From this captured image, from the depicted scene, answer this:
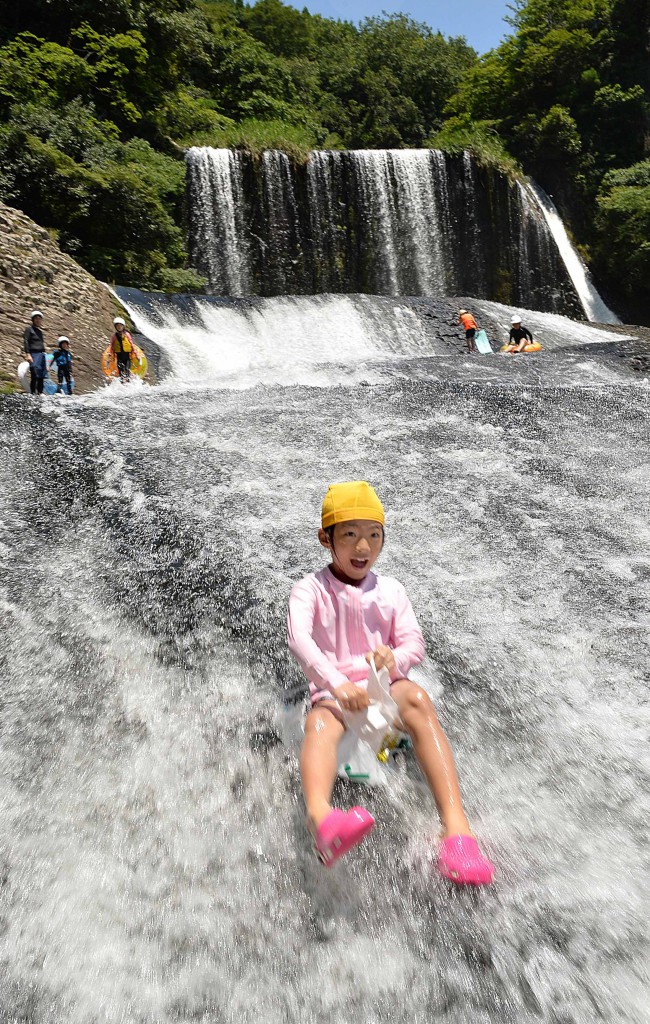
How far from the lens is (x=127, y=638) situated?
353cm

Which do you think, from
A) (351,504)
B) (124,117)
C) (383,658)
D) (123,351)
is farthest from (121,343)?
(124,117)

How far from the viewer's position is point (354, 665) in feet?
8.46

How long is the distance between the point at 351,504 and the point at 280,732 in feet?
2.98

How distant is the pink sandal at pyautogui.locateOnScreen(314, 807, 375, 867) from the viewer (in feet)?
6.41

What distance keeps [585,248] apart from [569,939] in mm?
25649

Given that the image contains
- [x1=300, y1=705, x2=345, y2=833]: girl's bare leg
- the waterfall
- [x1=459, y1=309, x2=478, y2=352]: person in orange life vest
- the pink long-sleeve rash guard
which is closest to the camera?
[x1=300, y1=705, x2=345, y2=833]: girl's bare leg

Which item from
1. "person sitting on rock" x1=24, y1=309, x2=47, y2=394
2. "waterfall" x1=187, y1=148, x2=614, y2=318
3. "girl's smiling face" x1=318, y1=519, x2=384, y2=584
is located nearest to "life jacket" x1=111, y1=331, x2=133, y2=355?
"person sitting on rock" x1=24, y1=309, x2=47, y2=394

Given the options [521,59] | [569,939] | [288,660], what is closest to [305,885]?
[569,939]

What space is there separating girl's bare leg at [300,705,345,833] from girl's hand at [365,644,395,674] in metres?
0.22

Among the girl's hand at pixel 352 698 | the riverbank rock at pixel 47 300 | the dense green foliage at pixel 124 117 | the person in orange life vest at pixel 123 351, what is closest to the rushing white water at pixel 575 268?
the dense green foliage at pixel 124 117

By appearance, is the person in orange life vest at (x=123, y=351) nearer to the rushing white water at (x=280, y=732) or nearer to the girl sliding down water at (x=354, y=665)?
the rushing white water at (x=280, y=732)

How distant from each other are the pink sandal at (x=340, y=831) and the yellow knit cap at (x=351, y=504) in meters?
0.98

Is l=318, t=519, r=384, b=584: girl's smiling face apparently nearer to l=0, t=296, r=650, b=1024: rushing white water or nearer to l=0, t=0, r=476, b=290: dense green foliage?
l=0, t=296, r=650, b=1024: rushing white water

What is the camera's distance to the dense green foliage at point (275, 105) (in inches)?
616
